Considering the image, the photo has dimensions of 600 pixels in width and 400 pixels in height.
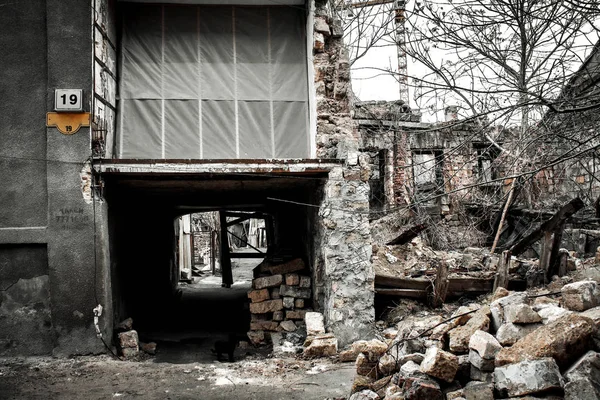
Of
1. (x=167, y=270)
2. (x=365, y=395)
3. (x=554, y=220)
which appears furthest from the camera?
(x=167, y=270)

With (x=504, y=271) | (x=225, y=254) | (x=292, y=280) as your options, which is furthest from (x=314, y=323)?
(x=225, y=254)

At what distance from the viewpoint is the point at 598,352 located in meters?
3.88

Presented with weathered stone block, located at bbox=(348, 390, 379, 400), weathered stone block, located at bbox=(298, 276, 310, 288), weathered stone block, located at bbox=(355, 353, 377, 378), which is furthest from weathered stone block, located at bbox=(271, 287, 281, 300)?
weathered stone block, located at bbox=(348, 390, 379, 400)

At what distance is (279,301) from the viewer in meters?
8.88

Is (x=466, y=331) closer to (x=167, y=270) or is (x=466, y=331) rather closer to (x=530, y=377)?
(x=530, y=377)

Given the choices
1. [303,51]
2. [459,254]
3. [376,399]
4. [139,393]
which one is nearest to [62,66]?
[303,51]

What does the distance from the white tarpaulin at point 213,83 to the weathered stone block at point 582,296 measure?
4.69 meters

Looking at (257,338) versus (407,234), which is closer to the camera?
(257,338)

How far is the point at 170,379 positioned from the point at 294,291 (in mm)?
2953

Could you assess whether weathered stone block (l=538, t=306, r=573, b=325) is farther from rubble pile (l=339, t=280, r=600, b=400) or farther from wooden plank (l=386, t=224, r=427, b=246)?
wooden plank (l=386, t=224, r=427, b=246)

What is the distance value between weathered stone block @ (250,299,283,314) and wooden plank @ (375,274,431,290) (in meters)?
1.74

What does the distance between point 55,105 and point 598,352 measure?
719cm

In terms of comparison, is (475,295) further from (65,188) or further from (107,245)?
(65,188)

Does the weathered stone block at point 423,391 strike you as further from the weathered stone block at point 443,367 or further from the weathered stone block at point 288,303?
the weathered stone block at point 288,303
